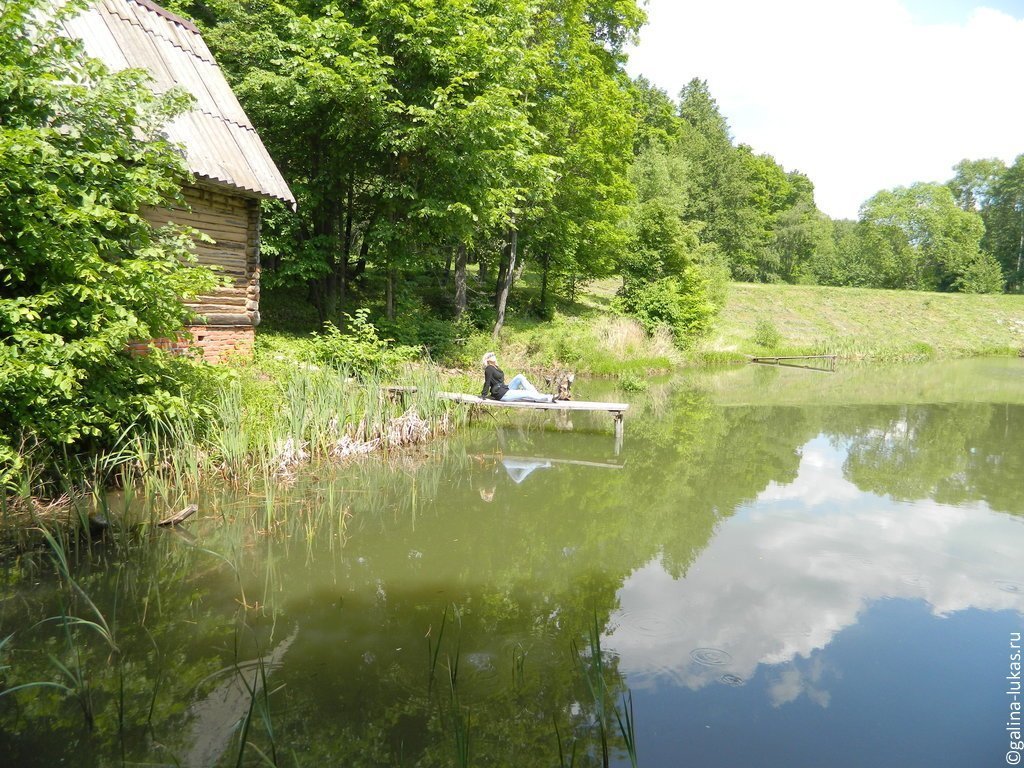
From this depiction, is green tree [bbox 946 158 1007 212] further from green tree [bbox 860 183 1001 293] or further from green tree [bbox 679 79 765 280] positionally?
green tree [bbox 679 79 765 280]

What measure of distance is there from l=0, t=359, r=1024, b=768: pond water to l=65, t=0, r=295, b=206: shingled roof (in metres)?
4.88

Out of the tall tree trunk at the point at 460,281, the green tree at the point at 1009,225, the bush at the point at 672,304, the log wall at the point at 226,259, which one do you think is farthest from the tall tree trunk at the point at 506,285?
the green tree at the point at 1009,225

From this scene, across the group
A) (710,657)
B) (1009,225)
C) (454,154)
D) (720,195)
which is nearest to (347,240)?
(454,154)

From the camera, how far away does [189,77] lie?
33.5 ft

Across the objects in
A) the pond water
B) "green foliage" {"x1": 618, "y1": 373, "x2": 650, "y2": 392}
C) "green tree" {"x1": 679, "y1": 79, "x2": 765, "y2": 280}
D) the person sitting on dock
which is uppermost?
"green tree" {"x1": 679, "y1": 79, "x2": 765, "y2": 280}

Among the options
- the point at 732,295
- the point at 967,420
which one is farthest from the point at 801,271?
the point at 967,420

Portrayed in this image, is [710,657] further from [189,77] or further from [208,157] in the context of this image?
[189,77]

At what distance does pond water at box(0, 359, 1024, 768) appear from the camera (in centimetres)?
350

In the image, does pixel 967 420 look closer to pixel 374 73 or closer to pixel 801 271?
pixel 374 73

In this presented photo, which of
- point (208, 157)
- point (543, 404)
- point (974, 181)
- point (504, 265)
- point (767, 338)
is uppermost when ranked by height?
point (974, 181)

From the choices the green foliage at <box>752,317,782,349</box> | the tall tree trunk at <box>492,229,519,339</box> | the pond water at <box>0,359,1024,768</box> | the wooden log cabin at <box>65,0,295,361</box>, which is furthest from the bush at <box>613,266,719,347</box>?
the wooden log cabin at <box>65,0,295,361</box>

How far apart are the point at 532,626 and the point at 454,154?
10.7 metres

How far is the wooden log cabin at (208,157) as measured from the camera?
9.21 metres

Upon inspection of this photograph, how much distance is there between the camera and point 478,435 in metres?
11.2
